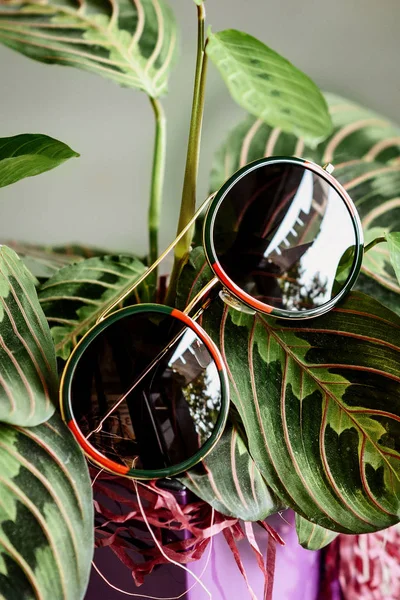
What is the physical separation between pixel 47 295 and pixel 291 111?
0.31m

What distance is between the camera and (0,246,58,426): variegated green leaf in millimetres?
394

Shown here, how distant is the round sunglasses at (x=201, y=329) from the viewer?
440 mm

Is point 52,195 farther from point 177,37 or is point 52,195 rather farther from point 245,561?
point 245,561

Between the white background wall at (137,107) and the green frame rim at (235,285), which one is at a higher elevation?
the white background wall at (137,107)

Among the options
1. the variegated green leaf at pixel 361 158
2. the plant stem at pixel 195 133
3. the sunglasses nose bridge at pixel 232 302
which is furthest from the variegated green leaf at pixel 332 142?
the sunglasses nose bridge at pixel 232 302

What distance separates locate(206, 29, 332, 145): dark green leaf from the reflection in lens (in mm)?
200

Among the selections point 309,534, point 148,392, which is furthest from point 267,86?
point 309,534

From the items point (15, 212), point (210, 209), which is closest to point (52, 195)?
point (15, 212)

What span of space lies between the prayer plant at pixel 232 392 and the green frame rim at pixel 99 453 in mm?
12

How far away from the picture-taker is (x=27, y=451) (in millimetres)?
404

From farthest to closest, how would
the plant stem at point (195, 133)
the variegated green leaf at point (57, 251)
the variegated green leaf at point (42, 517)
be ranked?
the variegated green leaf at point (57, 251)
the plant stem at point (195, 133)
the variegated green leaf at point (42, 517)

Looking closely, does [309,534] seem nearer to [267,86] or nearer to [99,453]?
[99,453]

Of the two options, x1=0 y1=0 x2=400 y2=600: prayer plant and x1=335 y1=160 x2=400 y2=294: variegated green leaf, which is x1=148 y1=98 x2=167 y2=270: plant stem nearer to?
x1=0 y1=0 x2=400 y2=600: prayer plant

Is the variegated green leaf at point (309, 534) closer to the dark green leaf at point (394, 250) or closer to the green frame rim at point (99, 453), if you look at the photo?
the green frame rim at point (99, 453)
